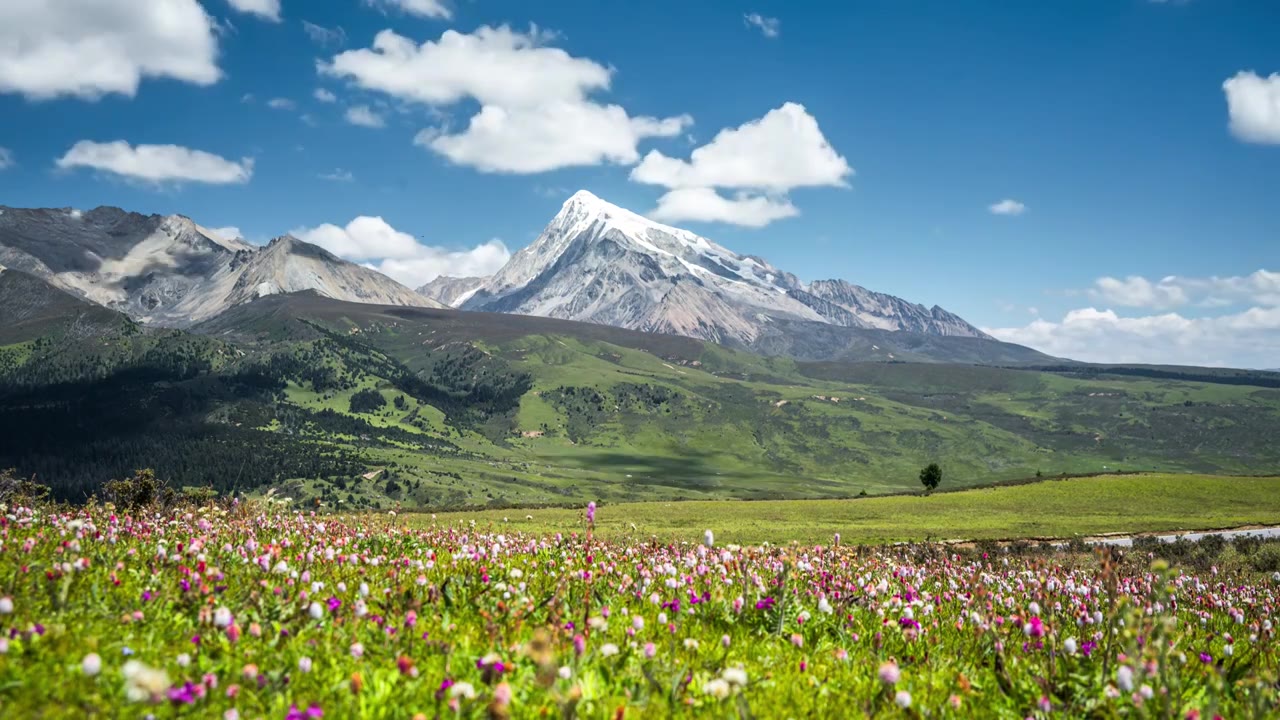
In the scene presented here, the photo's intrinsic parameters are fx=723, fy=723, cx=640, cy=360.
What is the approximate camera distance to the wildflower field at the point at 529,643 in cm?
510

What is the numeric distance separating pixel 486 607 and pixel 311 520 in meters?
9.67

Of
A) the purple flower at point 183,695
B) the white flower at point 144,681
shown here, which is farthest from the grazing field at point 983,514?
the white flower at point 144,681

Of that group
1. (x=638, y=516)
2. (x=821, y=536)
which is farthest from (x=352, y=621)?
(x=638, y=516)

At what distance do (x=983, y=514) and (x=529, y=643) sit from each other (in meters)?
86.1

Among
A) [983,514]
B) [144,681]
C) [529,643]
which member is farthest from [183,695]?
[983,514]

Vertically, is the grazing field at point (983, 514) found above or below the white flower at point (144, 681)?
below

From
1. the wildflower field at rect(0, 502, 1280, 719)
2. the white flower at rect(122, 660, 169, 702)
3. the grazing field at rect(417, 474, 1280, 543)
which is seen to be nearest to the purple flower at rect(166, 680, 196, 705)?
the wildflower field at rect(0, 502, 1280, 719)

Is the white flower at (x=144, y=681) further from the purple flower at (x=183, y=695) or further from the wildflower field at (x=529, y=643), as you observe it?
the purple flower at (x=183, y=695)

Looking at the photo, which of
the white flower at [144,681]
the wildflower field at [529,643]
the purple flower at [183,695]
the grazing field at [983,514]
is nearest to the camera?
the white flower at [144,681]

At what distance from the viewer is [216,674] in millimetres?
5539

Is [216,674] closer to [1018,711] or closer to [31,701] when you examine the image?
[31,701]

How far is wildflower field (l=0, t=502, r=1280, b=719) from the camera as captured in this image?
16.7 feet

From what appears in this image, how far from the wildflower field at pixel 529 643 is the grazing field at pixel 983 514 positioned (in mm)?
40242

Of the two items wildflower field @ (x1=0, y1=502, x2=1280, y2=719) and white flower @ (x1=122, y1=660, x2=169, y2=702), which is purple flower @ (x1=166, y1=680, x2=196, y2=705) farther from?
white flower @ (x1=122, y1=660, x2=169, y2=702)
